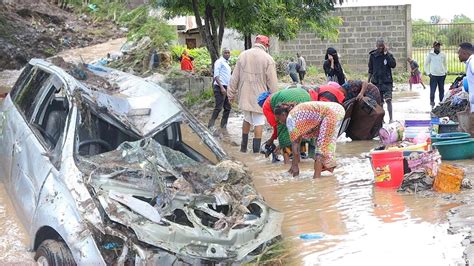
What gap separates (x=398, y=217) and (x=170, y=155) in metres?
2.32

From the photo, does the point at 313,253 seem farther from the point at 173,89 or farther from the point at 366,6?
the point at 366,6

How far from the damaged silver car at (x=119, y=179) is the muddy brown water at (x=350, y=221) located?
47 cm

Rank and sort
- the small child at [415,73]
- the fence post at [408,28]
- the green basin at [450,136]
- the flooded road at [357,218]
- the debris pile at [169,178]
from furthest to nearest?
the fence post at [408,28]
the small child at [415,73]
the green basin at [450,136]
the flooded road at [357,218]
the debris pile at [169,178]

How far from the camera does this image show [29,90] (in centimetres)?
666

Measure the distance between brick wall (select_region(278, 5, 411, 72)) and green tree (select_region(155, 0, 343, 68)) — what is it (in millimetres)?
10949

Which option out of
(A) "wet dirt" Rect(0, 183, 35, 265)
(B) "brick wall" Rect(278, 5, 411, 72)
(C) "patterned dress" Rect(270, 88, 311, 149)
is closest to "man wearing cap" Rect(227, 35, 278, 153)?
(C) "patterned dress" Rect(270, 88, 311, 149)

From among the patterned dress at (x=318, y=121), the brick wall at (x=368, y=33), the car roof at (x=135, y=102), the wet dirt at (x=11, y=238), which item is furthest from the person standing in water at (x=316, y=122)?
the brick wall at (x=368, y=33)

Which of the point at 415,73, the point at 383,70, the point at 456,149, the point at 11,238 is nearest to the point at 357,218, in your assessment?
the point at 456,149

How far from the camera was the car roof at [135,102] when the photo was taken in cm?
592

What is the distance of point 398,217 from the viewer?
21.0 ft

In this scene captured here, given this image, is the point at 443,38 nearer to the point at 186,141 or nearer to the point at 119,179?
the point at 186,141

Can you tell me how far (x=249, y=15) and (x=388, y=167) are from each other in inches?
305

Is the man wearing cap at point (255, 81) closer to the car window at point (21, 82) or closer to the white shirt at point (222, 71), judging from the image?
the white shirt at point (222, 71)

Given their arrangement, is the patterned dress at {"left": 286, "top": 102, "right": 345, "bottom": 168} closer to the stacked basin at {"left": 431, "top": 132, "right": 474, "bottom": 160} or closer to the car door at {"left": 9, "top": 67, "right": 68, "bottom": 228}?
the stacked basin at {"left": 431, "top": 132, "right": 474, "bottom": 160}
